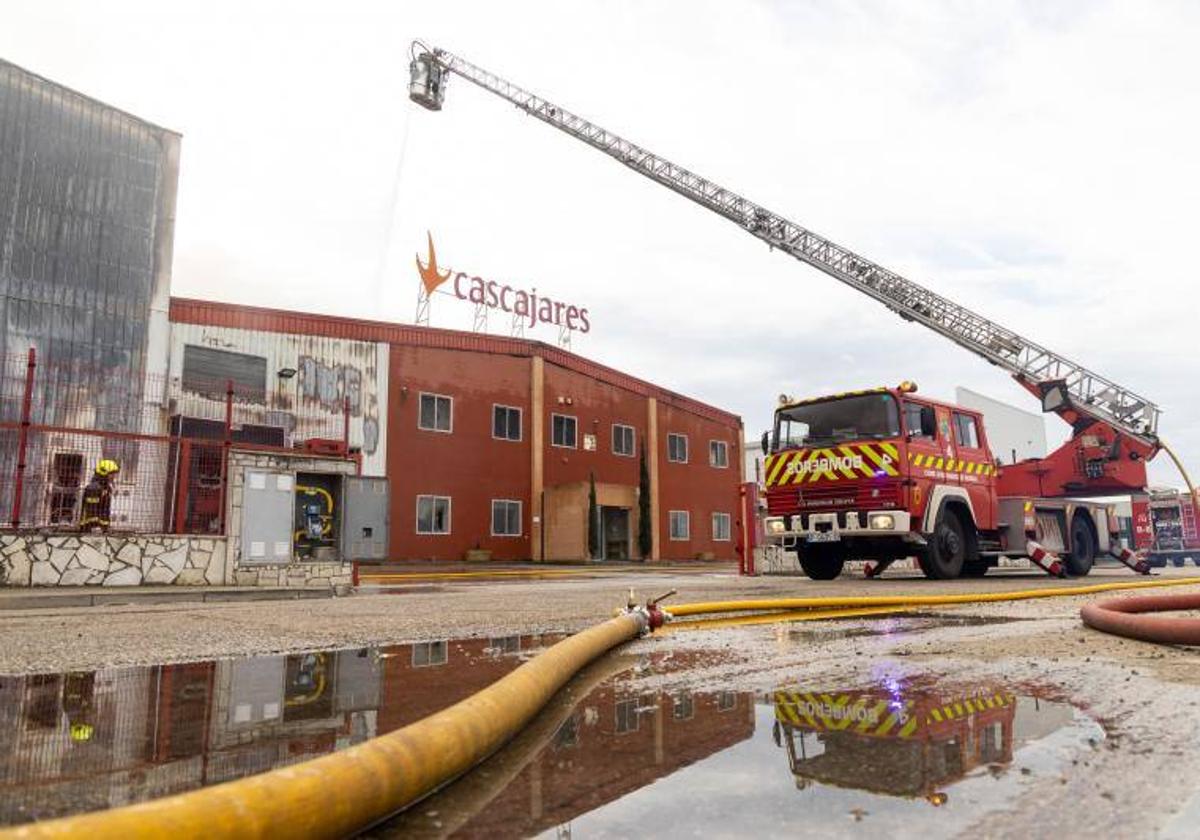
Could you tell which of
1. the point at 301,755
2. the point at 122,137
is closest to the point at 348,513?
the point at 301,755

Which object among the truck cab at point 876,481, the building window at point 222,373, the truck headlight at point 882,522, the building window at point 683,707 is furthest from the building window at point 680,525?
the building window at point 683,707

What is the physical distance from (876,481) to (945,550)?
1.66m

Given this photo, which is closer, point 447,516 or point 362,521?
point 362,521

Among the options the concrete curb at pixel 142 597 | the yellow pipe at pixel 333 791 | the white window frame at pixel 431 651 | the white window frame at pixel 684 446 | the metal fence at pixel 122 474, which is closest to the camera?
the yellow pipe at pixel 333 791

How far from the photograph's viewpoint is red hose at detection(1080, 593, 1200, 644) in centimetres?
353

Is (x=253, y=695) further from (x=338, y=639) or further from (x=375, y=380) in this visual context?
(x=375, y=380)

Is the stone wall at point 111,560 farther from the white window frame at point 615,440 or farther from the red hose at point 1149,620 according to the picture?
the white window frame at point 615,440

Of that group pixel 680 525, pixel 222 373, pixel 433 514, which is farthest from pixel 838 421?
pixel 680 525

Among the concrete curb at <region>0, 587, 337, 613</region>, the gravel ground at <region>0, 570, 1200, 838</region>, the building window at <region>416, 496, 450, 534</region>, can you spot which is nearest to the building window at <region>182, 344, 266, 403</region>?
the building window at <region>416, 496, 450, 534</region>

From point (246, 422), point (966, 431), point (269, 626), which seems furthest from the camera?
point (246, 422)

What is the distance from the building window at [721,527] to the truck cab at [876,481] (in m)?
20.8

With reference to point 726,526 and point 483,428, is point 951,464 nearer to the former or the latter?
point 483,428

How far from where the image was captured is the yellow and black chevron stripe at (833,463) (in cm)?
998

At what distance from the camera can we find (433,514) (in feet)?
76.7
